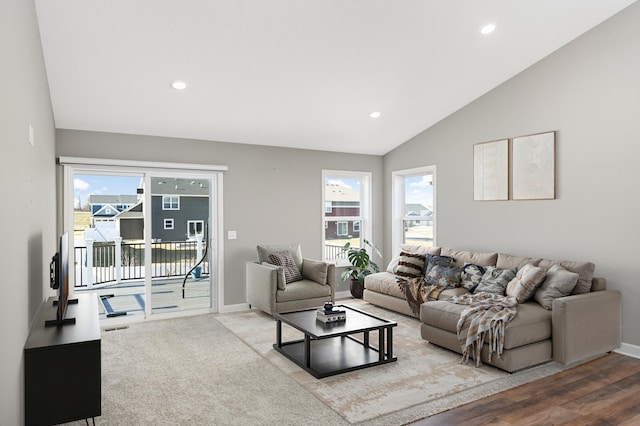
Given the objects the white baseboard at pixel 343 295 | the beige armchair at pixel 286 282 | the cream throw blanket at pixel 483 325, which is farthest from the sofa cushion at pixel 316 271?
the cream throw blanket at pixel 483 325

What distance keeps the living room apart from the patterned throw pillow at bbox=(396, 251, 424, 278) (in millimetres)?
598

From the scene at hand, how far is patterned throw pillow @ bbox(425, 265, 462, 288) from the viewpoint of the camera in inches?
192

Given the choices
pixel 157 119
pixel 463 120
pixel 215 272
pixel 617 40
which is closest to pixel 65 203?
pixel 157 119

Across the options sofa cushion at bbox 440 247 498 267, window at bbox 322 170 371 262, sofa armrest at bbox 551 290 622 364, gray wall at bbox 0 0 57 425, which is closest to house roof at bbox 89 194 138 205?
gray wall at bbox 0 0 57 425

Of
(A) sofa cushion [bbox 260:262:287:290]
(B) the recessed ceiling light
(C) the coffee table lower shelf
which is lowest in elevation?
(C) the coffee table lower shelf

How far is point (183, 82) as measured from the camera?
163 inches

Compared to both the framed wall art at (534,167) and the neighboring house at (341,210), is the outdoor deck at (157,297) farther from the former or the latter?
the framed wall art at (534,167)

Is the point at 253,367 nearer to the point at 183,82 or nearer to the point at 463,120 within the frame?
the point at 183,82

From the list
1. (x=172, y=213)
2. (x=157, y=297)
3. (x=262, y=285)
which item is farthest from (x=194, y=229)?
(x=262, y=285)

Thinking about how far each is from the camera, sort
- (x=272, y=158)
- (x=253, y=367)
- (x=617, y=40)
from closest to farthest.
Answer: (x=253, y=367)
(x=617, y=40)
(x=272, y=158)

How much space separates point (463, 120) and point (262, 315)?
12.1 feet

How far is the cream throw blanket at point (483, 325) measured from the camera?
349 cm

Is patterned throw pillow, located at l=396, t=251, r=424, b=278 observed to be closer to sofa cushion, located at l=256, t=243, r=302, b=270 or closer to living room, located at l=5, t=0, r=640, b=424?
living room, located at l=5, t=0, r=640, b=424

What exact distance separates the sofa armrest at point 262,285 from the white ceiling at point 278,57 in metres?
1.81
